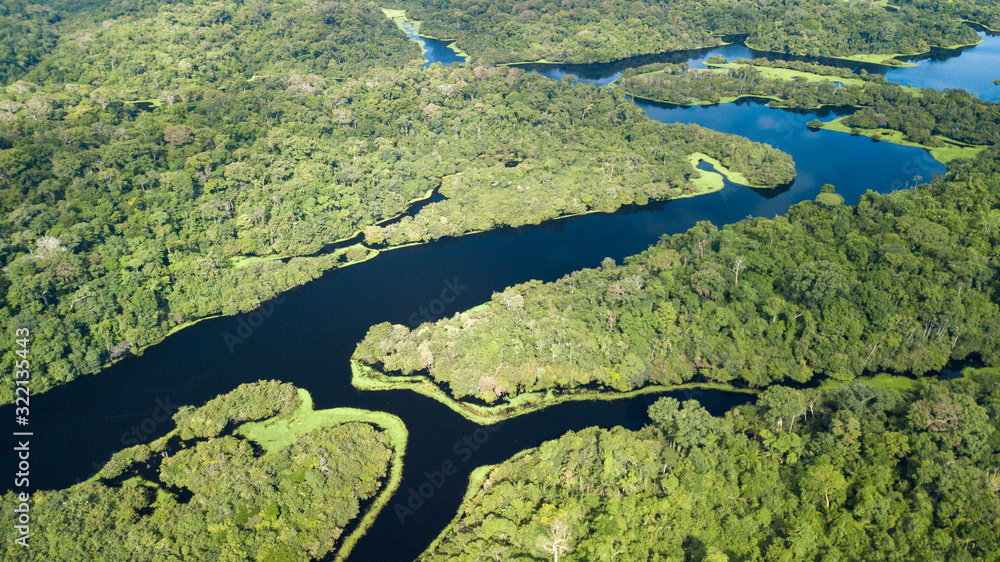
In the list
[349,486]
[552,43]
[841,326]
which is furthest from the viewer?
[552,43]

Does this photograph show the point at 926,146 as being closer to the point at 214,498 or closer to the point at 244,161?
the point at 244,161

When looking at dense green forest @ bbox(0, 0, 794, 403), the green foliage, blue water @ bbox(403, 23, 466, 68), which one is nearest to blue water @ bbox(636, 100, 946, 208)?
dense green forest @ bbox(0, 0, 794, 403)

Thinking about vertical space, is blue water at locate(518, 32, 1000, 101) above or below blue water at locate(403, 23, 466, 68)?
below

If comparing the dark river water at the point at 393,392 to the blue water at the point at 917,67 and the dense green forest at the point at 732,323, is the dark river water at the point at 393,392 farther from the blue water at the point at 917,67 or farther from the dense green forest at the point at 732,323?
the blue water at the point at 917,67

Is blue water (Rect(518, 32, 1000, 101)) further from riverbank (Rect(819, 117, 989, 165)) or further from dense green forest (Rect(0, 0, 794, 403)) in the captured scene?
dense green forest (Rect(0, 0, 794, 403))

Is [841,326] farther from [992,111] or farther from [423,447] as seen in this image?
[992,111]

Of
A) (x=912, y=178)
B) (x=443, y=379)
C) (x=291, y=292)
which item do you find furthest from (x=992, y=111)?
(x=291, y=292)
